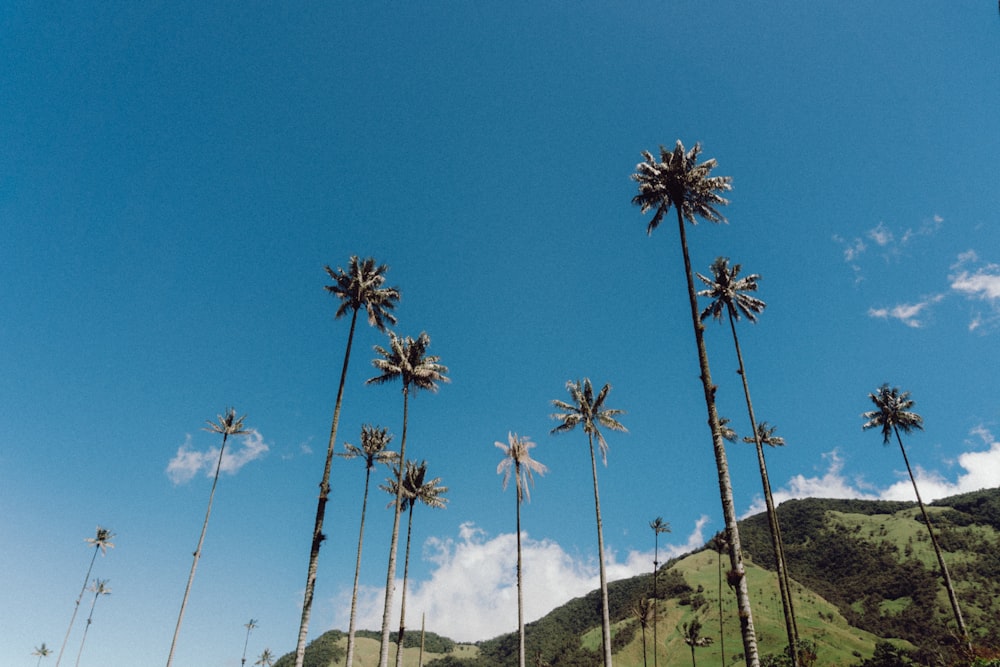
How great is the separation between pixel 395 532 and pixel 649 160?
27.5 meters

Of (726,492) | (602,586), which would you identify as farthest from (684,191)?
(602,586)

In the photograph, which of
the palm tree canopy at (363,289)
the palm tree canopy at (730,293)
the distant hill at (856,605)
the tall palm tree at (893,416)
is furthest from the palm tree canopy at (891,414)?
the distant hill at (856,605)

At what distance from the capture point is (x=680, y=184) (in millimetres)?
A: 23625

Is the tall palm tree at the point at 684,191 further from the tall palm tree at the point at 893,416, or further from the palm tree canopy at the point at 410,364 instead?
the tall palm tree at the point at 893,416

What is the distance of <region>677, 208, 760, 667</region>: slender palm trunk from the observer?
1641cm

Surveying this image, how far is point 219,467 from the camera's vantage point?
4941cm

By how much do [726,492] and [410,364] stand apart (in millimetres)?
21437

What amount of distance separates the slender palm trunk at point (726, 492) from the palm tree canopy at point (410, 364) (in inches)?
718

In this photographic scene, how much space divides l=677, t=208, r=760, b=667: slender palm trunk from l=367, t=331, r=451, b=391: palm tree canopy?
59.9 ft

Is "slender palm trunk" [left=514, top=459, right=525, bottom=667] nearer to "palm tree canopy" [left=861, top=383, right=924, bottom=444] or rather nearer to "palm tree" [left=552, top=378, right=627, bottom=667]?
"palm tree" [left=552, top=378, right=627, bottom=667]

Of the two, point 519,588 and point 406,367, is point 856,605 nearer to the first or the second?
point 519,588

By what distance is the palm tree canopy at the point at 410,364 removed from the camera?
33438mm

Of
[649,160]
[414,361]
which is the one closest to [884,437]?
[649,160]

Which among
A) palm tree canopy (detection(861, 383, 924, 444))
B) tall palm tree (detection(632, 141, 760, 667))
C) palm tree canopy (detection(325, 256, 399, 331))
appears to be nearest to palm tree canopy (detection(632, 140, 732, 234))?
tall palm tree (detection(632, 141, 760, 667))
